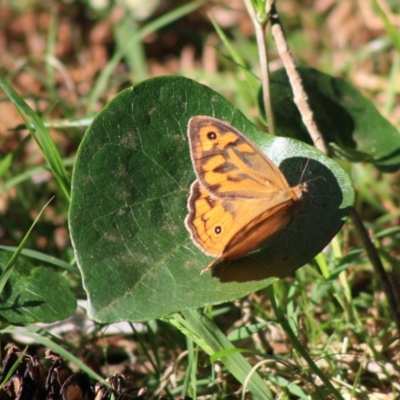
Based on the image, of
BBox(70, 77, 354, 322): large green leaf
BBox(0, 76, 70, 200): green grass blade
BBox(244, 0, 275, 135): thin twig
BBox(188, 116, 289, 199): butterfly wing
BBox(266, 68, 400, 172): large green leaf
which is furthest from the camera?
BBox(266, 68, 400, 172): large green leaf

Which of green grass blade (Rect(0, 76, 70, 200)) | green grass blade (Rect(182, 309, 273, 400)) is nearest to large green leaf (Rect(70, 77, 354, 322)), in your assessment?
green grass blade (Rect(182, 309, 273, 400))

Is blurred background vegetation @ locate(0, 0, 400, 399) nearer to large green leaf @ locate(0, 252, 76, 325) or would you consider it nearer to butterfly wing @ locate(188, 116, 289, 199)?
large green leaf @ locate(0, 252, 76, 325)

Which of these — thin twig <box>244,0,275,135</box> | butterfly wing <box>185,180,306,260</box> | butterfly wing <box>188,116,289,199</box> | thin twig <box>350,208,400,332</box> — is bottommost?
thin twig <box>350,208,400,332</box>

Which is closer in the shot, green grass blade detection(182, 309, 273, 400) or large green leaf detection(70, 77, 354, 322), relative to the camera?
large green leaf detection(70, 77, 354, 322)

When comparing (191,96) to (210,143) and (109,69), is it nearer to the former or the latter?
(210,143)

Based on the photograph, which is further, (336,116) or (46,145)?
(336,116)

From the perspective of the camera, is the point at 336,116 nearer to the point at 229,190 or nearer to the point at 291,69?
the point at 291,69

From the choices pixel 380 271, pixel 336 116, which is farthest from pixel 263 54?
pixel 380 271
